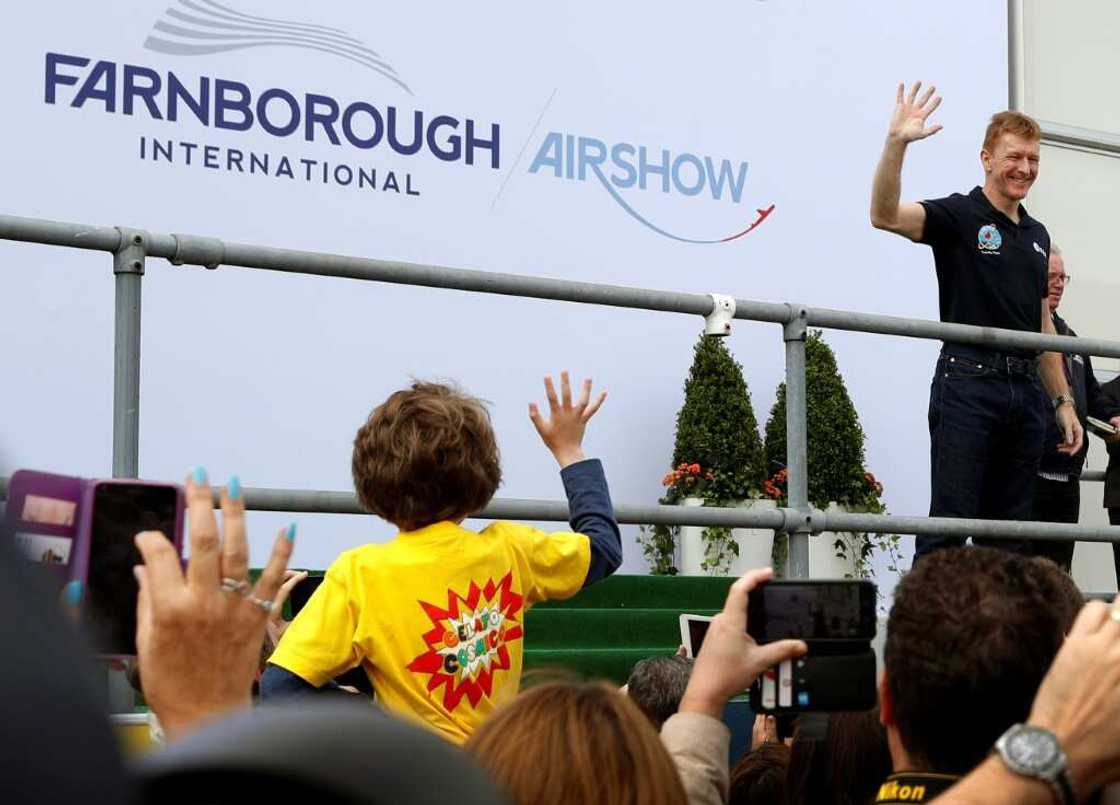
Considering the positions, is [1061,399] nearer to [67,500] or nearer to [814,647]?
[814,647]

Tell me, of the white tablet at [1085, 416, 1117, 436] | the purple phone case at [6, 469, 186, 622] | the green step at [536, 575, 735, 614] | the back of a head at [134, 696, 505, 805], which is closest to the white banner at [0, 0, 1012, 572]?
the green step at [536, 575, 735, 614]

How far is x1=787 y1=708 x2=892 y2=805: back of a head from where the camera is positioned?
274 centimetres

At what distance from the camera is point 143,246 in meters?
3.66

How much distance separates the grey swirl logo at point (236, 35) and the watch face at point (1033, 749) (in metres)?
6.09

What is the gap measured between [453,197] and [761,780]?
16.8 feet

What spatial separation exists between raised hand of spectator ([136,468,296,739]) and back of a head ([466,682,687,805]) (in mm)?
268

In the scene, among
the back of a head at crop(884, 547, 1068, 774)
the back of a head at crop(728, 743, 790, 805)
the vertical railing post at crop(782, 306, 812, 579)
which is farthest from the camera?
the vertical railing post at crop(782, 306, 812, 579)

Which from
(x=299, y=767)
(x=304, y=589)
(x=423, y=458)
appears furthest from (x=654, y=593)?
(x=299, y=767)

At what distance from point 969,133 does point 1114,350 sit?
4436 millimetres

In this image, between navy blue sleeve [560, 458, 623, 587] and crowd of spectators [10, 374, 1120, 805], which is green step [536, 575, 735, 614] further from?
navy blue sleeve [560, 458, 623, 587]

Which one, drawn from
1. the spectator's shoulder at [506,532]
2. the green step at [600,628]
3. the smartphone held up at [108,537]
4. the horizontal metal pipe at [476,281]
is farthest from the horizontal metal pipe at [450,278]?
the smartphone held up at [108,537]

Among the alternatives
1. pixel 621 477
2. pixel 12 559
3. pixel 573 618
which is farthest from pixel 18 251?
pixel 12 559

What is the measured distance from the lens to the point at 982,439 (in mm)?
5043

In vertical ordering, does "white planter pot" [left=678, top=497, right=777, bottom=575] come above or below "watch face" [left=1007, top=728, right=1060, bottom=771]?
below
